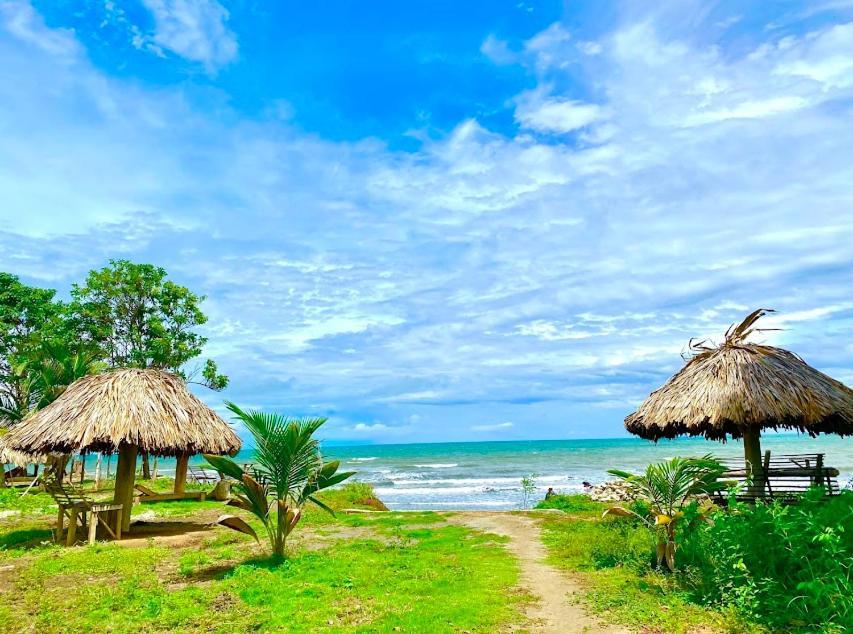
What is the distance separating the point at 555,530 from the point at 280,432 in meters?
6.28

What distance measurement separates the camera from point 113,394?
11391 millimetres

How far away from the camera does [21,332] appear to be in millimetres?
26438

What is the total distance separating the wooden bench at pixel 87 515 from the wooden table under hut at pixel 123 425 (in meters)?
0.03

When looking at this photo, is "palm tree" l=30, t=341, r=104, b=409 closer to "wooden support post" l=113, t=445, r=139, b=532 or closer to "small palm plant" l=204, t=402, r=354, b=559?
"wooden support post" l=113, t=445, r=139, b=532

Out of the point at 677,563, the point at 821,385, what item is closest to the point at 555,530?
the point at 677,563

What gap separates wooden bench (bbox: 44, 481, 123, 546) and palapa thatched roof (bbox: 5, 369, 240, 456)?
2.83ft

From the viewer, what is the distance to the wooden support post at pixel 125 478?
11.5 m

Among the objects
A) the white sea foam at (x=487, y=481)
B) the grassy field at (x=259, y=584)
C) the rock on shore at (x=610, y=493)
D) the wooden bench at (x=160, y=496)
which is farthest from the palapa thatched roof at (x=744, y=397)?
the white sea foam at (x=487, y=481)

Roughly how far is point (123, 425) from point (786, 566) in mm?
10216

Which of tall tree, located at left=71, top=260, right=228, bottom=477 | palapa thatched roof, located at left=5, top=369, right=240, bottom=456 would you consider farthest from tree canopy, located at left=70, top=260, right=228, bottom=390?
palapa thatched roof, located at left=5, top=369, right=240, bottom=456

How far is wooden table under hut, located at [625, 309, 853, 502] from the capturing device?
36.7 ft

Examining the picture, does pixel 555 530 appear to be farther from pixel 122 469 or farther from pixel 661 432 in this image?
pixel 122 469

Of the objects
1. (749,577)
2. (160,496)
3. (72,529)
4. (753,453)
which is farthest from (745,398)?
(160,496)

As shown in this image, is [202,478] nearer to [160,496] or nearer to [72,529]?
[160,496]
